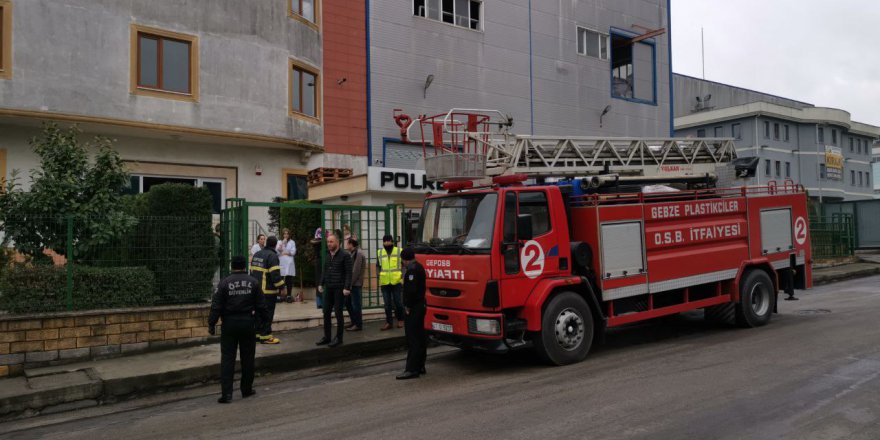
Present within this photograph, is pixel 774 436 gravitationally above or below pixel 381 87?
below

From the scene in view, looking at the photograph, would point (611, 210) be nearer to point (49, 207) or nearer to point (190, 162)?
point (49, 207)

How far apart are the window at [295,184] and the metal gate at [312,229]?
2.86 meters

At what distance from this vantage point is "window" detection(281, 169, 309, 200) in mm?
19141

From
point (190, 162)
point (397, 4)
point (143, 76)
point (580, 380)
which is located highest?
point (397, 4)

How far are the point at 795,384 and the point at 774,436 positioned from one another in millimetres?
1873

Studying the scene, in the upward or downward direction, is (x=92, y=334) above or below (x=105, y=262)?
below

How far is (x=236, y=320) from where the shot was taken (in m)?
7.45

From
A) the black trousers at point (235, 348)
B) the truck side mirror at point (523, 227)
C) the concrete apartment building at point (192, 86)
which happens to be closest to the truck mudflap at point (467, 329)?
the truck side mirror at point (523, 227)

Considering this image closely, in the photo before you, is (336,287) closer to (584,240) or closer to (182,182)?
(584,240)

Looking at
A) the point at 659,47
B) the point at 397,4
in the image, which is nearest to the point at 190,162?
the point at 397,4

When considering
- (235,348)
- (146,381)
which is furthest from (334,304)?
(146,381)

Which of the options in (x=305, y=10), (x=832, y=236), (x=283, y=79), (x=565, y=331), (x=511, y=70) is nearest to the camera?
(x=565, y=331)

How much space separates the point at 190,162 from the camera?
17.4 metres

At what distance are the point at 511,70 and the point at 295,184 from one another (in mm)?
10375
